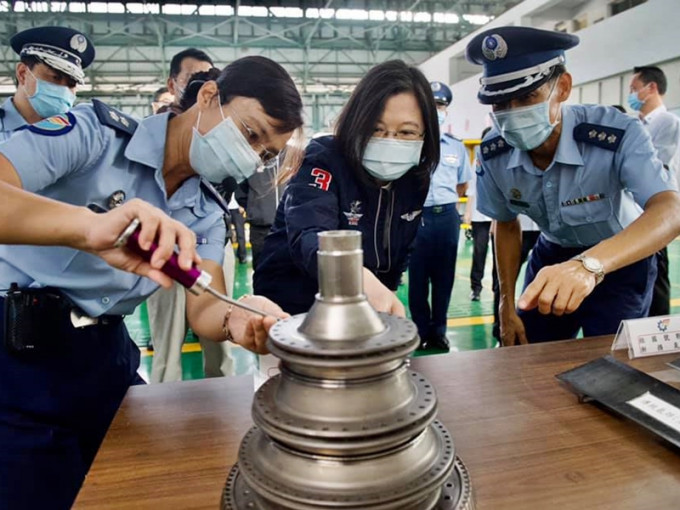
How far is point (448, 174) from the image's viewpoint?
3928 millimetres

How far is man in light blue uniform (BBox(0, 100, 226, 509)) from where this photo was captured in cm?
112

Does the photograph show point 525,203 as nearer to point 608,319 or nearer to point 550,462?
point 608,319

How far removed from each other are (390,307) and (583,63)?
9.54 meters

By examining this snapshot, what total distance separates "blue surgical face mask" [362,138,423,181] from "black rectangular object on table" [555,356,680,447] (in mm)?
793

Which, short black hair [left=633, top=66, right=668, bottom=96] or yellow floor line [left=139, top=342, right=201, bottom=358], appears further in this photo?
short black hair [left=633, top=66, right=668, bottom=96]

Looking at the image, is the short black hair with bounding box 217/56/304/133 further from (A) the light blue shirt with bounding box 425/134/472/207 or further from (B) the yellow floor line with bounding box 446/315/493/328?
(B) the yellow floor line with bounding box 446/315/493/328

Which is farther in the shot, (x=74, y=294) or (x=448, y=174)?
(x=448, y=174)

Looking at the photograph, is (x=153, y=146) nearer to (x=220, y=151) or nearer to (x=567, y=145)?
(x=220, y=151)

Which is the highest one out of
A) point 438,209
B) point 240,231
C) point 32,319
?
point 438,209

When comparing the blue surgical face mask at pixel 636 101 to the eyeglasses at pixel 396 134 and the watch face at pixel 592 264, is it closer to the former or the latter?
the eyeglasses at pixel 396 134

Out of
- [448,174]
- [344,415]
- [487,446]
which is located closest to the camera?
[344,415]

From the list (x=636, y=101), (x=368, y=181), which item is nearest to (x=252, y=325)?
(x=368, y=181)

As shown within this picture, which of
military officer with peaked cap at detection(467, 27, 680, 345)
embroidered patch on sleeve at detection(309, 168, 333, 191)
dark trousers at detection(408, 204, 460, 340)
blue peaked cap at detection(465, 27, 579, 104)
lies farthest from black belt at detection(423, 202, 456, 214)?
embroidered patch on sleeve at detection(309, 168, 333, 191)

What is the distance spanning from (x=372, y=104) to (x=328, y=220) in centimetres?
39
